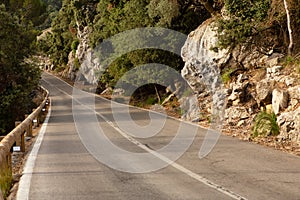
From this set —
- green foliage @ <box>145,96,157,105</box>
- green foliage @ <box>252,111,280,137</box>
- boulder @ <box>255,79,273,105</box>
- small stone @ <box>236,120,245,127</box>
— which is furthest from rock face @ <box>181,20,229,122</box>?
green foliage @ <box>145,96,157,105</box>

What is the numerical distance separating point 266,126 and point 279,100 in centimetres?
108

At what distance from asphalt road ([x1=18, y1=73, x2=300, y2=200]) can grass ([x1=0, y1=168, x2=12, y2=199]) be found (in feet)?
0.83

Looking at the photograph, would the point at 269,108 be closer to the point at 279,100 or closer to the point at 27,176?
the point at 279,100

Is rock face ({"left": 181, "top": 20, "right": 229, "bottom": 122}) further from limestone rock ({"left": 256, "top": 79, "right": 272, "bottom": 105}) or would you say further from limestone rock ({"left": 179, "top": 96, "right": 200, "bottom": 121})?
limestone rock ({"left": 256, "top": 79, "right": 272, "bottom": 105})

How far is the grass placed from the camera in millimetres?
8062

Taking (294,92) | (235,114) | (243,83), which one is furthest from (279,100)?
(243,83)

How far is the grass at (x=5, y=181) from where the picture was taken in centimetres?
806

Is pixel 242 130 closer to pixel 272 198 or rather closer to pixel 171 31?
pixel 272 198

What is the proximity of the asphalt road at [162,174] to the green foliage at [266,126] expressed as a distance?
115cm

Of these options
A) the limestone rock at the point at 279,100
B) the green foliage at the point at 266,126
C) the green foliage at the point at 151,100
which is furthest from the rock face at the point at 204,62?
the green foliage at the point at 151,100

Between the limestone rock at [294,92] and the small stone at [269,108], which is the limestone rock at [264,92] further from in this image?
the limestone rock at [294,92]

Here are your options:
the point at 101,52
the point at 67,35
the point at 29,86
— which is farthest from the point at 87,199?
the point at 67,35

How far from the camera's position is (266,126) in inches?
577

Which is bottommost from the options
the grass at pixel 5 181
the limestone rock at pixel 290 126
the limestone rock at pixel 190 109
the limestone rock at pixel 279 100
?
the limestone rock at pixel 190 109
